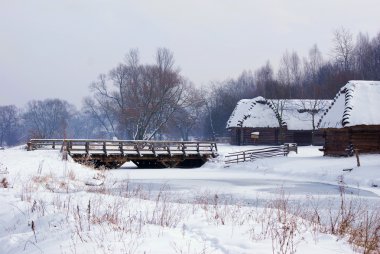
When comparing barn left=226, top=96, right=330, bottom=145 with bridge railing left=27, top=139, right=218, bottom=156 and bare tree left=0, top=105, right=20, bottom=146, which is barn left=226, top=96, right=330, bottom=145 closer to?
bridge railing left=27, top=139, right=218, bottom=156

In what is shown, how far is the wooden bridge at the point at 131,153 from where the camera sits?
33.7 m

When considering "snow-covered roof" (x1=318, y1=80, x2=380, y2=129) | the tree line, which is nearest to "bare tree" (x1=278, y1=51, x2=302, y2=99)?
the tree line

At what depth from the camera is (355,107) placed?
1275 inches

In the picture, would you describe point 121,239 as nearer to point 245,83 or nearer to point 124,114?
point 124,114

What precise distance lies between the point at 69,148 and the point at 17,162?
983 centimetres

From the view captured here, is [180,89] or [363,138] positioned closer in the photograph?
[363,138]

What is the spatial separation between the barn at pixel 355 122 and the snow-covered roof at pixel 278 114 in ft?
73.1

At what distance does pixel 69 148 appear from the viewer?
1298 inches

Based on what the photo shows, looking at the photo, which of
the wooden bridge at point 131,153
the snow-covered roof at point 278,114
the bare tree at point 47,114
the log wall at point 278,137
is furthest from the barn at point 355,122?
the bare tree at point 47,114

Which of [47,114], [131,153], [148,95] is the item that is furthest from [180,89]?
[47,114]

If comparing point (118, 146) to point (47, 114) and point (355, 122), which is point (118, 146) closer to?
point (355, 122)

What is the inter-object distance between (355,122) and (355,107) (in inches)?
66.1

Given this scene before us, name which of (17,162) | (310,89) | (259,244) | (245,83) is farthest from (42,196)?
(245,83)

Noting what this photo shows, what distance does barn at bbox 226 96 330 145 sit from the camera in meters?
58.0
